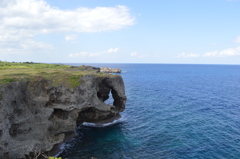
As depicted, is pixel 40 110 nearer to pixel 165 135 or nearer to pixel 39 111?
pixel 39 111

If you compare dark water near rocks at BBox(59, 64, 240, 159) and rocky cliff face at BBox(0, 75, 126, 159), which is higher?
rocky cliff face at BBox(0, 75, 126, 159)

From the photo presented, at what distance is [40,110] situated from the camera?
108 feet

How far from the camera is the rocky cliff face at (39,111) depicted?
2727cm

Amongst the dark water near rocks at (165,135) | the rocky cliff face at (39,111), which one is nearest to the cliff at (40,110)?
the rocky cliff face at (39,111)

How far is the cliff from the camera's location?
89.6 ft

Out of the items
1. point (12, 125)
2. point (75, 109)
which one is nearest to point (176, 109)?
point (75, 109)

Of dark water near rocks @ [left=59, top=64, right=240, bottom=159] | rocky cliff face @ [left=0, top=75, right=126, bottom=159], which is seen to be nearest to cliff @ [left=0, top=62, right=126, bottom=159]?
rocky cliff face @ [left=0, top=75, right=126, bottom=159]

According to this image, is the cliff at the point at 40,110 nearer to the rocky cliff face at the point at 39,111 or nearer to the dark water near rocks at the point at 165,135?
the rocky cliff face at the point at 39,111

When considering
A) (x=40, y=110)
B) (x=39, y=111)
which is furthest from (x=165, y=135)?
(x=39, y=111)

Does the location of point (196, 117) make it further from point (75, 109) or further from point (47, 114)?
point (47, 114)

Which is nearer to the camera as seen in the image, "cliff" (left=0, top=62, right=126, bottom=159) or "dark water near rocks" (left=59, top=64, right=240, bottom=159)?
"cliff" (left=0, top=62, right=126, bottom=159)

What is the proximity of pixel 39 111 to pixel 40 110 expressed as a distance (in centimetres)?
24

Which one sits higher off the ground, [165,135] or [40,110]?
[40,110]

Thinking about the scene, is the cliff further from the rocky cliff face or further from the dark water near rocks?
the dark water near rocks
